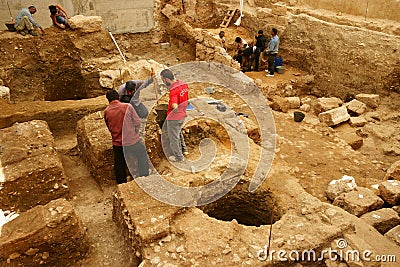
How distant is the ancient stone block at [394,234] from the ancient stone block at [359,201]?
62cm

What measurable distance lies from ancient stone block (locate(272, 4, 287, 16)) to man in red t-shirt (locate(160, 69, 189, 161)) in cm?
798

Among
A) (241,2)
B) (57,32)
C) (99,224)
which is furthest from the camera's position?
(241,2)

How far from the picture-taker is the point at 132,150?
488cm

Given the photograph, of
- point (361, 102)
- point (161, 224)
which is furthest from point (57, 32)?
point (361, 102)

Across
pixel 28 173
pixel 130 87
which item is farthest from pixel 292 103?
pixel 28 173

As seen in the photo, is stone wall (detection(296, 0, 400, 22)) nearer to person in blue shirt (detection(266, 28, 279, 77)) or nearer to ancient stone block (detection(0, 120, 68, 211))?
person in blue shirt (detection(266, 28, 279, 77))

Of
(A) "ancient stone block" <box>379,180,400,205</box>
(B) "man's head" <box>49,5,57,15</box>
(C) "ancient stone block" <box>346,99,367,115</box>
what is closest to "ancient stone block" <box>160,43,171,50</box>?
(B) "man's head" <box>49,5,57,15</box>

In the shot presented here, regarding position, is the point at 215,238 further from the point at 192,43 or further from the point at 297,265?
the point at 192,43

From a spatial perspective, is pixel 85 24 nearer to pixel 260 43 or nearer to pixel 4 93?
pixel 4 93

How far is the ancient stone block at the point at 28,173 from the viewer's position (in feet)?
14.2

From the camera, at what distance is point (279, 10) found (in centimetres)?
1184

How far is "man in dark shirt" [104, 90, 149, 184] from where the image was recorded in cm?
456

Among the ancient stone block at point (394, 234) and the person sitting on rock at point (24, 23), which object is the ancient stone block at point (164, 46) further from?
the ancient stone block at point (394, 234)

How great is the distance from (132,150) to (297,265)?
8.53 ft
